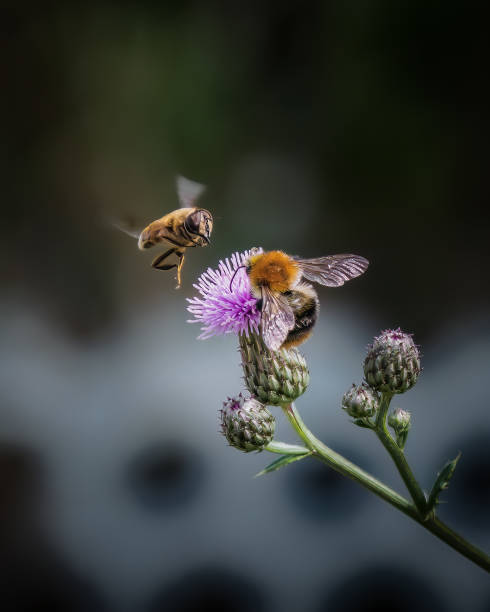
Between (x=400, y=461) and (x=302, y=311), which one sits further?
(x=302, y=311)

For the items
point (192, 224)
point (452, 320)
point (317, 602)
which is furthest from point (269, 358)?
point (452, 320)

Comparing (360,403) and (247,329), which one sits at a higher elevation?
(247,329)

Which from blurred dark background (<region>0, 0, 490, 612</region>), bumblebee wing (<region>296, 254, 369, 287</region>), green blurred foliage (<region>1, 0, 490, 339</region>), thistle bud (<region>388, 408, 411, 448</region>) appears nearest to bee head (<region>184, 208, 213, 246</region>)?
bumblebee wing (<region>296, 254, 369, 287</region>)

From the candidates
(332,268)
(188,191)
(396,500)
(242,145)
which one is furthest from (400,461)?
(242,145)

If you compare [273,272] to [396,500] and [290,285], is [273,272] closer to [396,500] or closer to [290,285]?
[290,285]

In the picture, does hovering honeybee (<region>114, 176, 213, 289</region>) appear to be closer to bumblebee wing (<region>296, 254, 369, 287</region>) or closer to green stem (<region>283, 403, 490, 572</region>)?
bumblebee wing (<region>296, 254, 369, 287</region>)

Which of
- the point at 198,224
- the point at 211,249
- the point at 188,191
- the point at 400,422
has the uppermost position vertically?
the point at 211,249

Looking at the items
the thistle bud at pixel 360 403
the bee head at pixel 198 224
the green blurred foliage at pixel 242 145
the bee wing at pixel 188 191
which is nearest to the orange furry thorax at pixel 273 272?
the bee head at pixel 198 224
